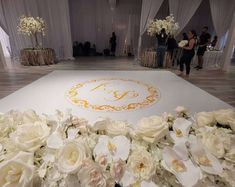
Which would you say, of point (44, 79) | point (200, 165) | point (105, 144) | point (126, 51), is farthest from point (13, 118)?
point (126, 51)

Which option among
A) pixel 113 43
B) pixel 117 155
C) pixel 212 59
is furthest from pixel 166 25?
pixel 117 155

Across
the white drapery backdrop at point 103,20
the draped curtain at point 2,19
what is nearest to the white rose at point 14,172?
the draped curtain at point 2,19

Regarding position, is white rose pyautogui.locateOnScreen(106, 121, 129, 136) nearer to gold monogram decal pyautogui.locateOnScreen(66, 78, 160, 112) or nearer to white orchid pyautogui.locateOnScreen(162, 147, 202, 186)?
white orchid pyautogui.locateOnScreen(162, 147, 202, 186)

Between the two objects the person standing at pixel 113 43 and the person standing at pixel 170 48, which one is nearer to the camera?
the person standing at pixel 170 48

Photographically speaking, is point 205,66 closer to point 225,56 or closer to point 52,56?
point 225,56

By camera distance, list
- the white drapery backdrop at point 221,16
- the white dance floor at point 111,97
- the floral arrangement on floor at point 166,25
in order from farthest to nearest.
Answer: the white drapery backdrop at point 221,16 < the floral arrangement on floor at point 166,25 < the white dance floor at point 111,97

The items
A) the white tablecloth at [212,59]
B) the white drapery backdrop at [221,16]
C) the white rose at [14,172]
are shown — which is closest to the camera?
the white rose at [14,172]

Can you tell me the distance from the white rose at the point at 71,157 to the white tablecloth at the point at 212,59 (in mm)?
7074

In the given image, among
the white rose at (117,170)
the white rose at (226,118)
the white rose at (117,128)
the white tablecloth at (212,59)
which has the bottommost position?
the white tablecloth at (212,59)

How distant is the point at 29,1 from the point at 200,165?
31.7 ft

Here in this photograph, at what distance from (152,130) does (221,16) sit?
9063 mm

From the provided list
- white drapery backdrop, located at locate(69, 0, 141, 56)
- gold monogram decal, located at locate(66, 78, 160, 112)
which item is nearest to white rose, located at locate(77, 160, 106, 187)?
gold monogram decal, located at locate(66, 78, 160, 112)

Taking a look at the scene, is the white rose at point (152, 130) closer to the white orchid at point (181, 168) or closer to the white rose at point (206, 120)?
the white orchid at point (181, 168)

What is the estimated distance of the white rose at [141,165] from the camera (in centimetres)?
47
